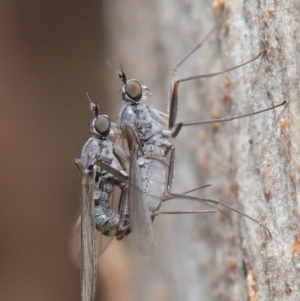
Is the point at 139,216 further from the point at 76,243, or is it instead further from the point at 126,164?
the point at 76,243

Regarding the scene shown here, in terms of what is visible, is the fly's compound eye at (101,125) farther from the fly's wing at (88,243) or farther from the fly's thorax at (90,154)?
the fly's wing at (88,243)

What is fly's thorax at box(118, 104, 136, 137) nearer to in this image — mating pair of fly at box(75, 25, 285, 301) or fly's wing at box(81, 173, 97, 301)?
mating pair of fly at box(75, 25, 285, 301)

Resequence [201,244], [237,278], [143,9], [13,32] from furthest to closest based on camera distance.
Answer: [143,9] < [13,32] < [201,244] < [237,278]

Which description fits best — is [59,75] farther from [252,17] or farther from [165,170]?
[252,17]

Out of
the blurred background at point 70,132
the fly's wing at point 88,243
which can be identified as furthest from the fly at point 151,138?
the blurred background at point 70,132

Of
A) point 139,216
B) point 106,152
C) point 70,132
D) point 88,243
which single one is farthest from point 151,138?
point 70,132

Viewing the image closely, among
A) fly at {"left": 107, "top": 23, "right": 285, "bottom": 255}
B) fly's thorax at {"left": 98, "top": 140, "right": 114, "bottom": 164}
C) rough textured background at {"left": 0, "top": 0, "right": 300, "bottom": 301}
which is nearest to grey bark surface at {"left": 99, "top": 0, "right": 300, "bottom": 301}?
rough textured background at {"left": 0, "top": 0, "right": 300, "bottom": 301}

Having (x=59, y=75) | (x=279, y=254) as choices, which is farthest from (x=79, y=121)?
(x=279, y=254)
